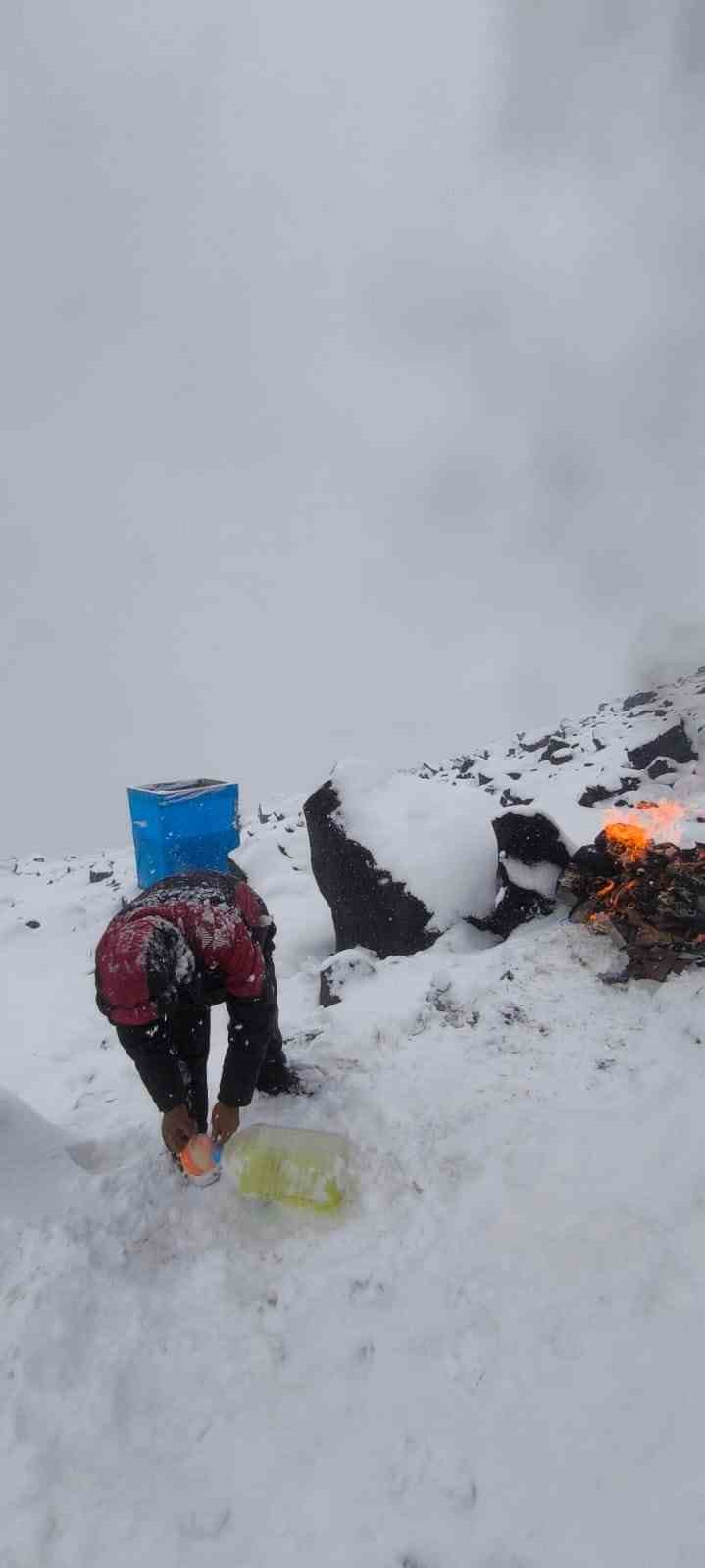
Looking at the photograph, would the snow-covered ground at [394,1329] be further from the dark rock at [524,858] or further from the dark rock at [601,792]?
the dark rock at [601,792]

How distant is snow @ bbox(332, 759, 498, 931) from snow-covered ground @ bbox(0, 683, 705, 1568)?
7.72 feet

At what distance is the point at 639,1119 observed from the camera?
3545mm

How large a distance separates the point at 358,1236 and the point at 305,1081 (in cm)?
110

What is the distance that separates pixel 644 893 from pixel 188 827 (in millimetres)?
3630

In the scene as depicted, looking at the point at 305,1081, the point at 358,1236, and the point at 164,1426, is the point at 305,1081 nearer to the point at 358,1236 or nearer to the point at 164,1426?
the point at 358,1236

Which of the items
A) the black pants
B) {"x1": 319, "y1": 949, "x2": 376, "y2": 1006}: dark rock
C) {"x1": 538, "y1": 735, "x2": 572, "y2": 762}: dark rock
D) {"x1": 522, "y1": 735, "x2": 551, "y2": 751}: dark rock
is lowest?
{"x1": 522, "y1": 735, "x2": 551, "y2": 751}: dark rock

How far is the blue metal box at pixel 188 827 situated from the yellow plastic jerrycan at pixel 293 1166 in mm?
2100

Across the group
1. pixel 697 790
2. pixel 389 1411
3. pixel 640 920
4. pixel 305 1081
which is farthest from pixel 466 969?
pixel 697 790

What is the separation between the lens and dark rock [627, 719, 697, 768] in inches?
501

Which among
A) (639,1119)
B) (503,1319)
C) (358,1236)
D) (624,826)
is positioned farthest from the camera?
(624,826)

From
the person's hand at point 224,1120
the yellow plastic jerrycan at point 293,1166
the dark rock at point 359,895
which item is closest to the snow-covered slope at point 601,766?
the dark rock at point 359,895

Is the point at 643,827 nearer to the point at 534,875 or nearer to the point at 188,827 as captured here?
the point at 534,875

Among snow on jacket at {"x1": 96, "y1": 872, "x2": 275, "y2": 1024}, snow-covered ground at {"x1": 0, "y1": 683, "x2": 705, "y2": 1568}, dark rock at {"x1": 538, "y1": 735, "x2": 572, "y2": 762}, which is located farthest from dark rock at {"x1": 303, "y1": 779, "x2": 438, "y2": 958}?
dark rock at {"x1": 538, "y1": 735, "x2": 572, "y2": 762}

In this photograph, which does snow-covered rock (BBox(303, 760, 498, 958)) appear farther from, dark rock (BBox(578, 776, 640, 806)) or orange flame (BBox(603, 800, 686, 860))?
dark rock (BBox(578, 776, 640, 806))
